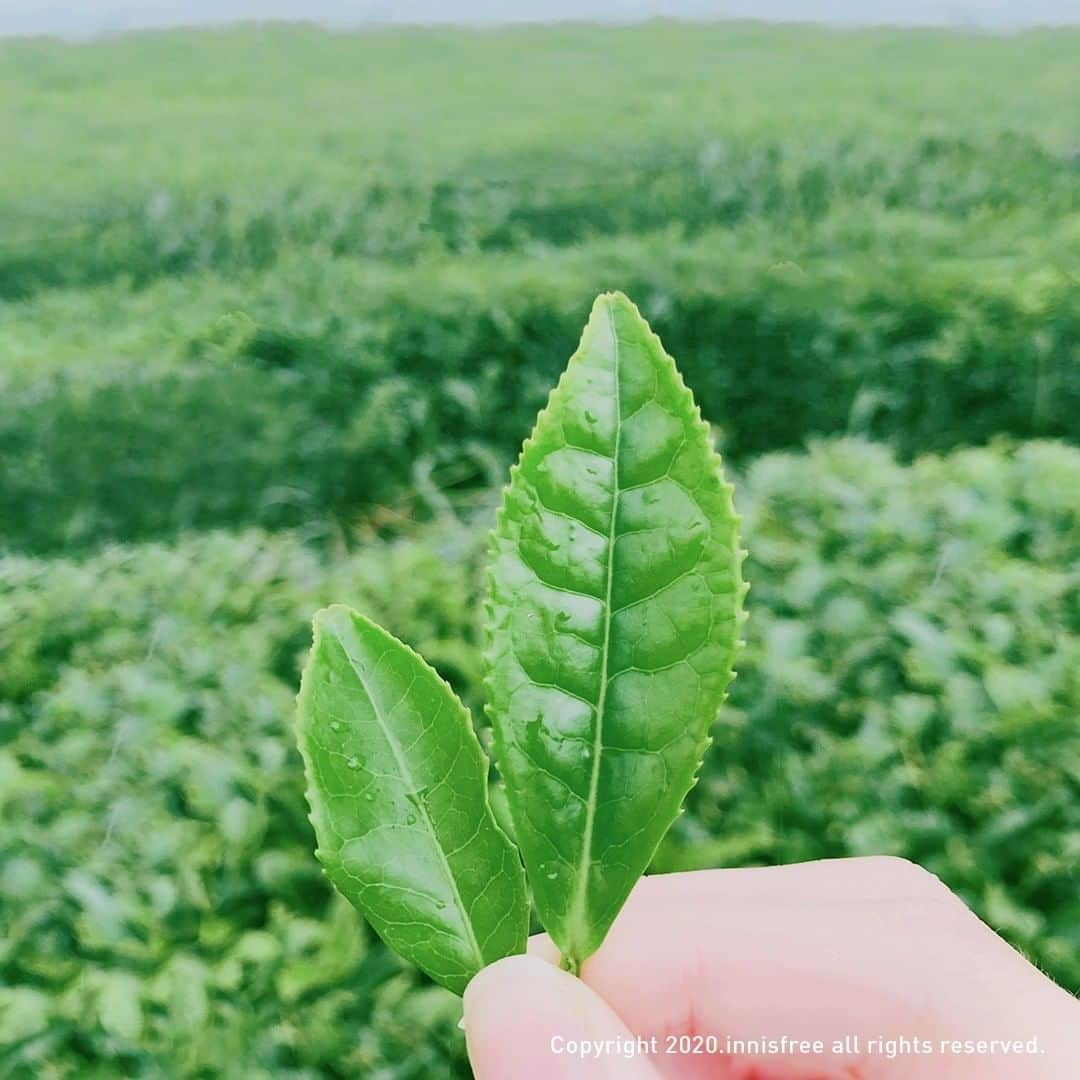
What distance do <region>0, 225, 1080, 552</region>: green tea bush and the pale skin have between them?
2.75 m

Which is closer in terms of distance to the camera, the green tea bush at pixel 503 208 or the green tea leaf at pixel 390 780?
the green tea leaf at pixel 390 780

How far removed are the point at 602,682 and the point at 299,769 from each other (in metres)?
1.62

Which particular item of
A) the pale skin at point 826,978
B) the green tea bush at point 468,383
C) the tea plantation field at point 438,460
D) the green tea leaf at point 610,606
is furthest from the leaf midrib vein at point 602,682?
the green tea bush at point 468,383

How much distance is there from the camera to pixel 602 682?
54cm

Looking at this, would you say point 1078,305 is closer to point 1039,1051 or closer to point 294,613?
point 294,613

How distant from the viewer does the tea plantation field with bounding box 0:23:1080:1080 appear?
181cm

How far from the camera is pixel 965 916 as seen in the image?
111 centimetres

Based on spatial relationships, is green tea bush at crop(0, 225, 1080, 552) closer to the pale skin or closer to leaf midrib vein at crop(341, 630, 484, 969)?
the pale skin

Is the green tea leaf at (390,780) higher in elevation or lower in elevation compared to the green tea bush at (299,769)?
higher

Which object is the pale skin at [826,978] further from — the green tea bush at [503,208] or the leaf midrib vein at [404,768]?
the green tea bush at [503,208]

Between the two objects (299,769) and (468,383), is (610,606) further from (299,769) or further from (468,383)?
(468,383)

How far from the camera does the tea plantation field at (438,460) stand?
181 centimetres

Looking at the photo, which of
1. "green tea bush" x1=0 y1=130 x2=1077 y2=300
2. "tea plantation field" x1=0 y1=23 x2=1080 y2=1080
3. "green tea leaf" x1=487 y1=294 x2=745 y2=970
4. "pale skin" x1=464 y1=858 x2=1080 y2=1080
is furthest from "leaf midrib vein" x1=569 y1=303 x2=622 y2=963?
"green tea bush" x1=0 y1=130 x2=1077 y2=300

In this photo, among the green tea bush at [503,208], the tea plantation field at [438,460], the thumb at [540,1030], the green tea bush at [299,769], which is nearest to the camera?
the thumb at [540,1030]
